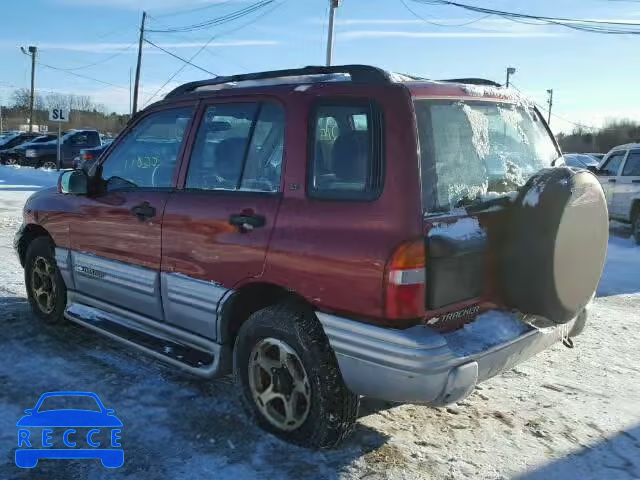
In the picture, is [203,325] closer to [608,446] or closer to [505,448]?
[505,448]

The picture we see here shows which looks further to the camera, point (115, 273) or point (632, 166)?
point (632, 166)

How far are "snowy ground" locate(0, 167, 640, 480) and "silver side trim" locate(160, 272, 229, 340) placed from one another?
480 millimetres

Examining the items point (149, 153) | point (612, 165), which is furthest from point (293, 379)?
point (612, 165)

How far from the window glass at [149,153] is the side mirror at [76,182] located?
0.14 metres

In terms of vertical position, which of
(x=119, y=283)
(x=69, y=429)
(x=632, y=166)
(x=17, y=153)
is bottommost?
(x=69, y=429)

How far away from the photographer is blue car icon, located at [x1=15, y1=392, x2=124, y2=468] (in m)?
3.25

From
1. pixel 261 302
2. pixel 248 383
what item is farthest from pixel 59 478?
pixel 261 302

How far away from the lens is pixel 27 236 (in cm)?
549

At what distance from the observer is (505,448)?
3412mm

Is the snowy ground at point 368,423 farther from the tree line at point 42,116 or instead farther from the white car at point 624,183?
the tree line at point 42,116

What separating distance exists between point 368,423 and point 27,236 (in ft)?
11.6

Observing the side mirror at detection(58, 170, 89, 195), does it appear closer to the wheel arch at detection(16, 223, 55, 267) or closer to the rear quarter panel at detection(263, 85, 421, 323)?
the wheel arch at detection(16, 223, 55, 267)

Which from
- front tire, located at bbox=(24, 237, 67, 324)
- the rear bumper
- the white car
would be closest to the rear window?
the rear bumper

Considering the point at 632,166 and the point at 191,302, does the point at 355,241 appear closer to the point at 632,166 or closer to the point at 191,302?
the point at 191,302
